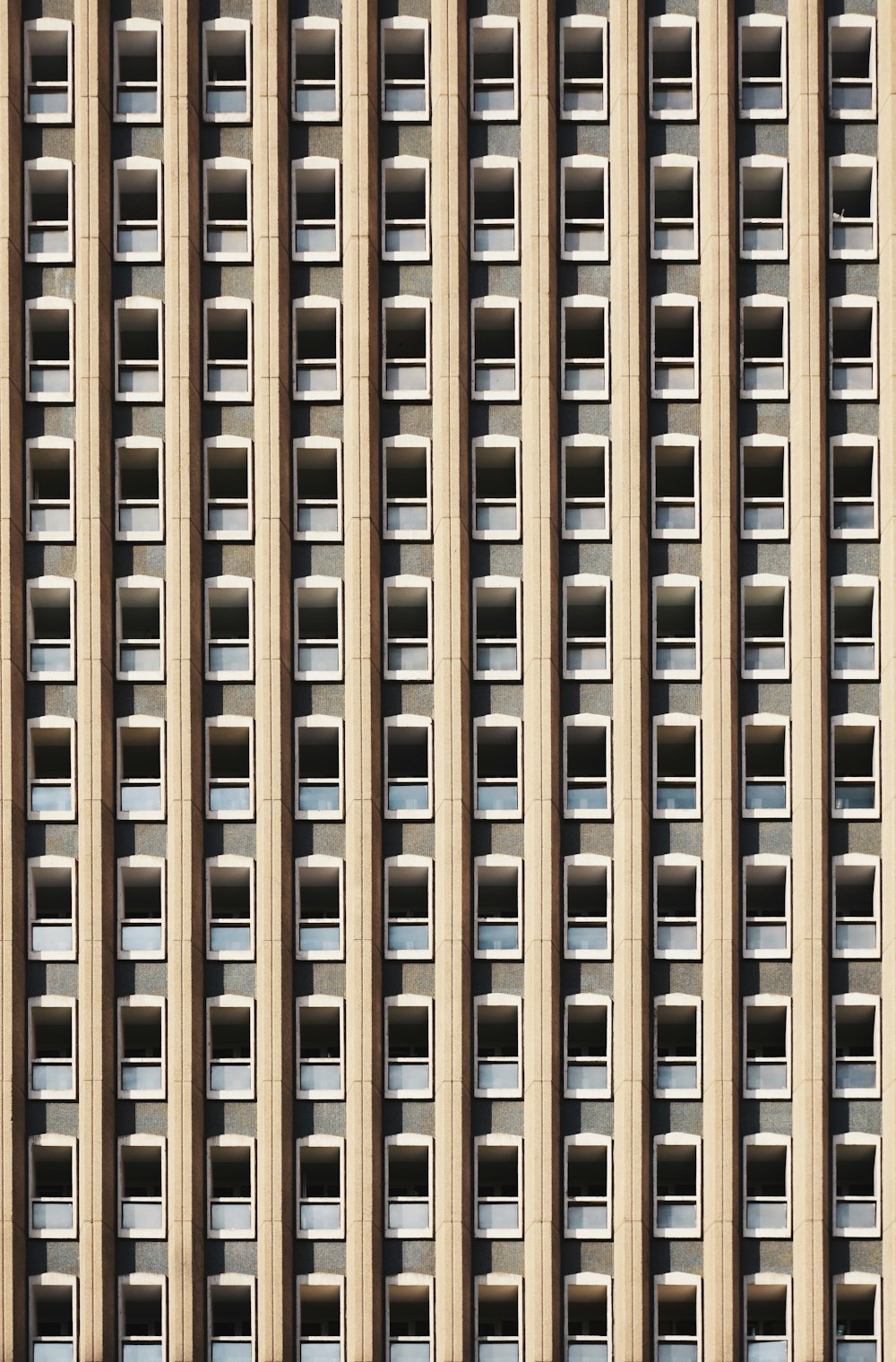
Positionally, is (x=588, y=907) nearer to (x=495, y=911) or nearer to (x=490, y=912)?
(x=495, y=911)

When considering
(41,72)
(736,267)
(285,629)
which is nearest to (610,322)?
(736,267)

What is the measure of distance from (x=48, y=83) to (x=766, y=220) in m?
19.9

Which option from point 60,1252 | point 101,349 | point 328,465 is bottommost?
point 60,1252

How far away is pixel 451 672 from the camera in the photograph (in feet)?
151

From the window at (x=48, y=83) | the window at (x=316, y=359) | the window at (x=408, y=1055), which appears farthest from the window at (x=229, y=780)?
the window at (x=48, y=83)

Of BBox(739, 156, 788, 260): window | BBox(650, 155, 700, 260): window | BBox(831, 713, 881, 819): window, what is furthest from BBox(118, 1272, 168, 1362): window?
BBox(739, 156, 788, 260): window

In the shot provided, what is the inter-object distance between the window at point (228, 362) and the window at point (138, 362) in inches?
50.0

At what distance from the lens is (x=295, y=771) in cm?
4644

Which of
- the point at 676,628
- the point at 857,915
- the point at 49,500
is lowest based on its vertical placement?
the point at 857,915

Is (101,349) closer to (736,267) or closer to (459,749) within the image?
(459,749)

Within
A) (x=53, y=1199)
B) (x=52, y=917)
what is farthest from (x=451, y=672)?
(x=53, y=1199)

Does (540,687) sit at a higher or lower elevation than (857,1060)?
higher

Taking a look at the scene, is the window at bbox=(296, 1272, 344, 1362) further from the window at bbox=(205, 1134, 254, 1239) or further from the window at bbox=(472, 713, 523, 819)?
the window at bbox=(472, 713, 523, 819)

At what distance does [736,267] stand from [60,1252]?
3175 cm
